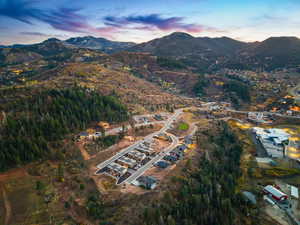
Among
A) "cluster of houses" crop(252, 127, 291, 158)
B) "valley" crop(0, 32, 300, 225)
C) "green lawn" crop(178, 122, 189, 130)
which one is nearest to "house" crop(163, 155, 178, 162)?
"valley" crop(0, 32, 300, 225)

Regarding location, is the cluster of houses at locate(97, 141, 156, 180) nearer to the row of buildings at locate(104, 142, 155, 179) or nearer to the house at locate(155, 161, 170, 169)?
the row of buildings at locate(104, 142, 155, 179)

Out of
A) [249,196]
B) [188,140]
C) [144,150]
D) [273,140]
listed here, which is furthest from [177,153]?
Answer: [273,140]

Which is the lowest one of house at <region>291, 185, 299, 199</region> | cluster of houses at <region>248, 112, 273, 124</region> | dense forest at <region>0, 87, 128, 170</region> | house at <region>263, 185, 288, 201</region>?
house at <region>291, 185, 299, 199</region>

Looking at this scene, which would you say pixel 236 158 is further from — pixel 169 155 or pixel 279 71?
pixel 279 71

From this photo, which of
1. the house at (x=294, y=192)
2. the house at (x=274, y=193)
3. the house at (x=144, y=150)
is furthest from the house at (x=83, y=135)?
the house at (x=294, y=192)

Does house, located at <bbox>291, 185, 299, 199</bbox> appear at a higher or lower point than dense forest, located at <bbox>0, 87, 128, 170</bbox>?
lower

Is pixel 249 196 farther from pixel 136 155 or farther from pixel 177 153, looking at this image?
pixel 136 155

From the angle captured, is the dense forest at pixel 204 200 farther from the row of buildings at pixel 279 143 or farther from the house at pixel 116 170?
the row of buildings at pixel 279 143
